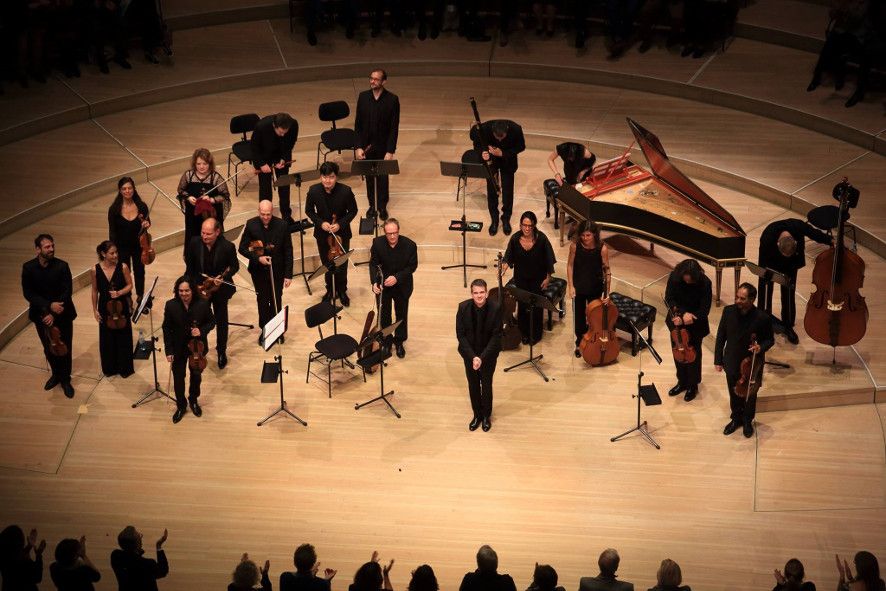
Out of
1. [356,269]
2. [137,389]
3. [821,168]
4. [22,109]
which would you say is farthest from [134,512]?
[821,168]

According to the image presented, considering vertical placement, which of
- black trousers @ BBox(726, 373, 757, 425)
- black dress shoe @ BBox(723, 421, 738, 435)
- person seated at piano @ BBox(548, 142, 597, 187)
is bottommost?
black dress shoe @ BBox(723, 421, 738, 435)

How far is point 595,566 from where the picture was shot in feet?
27.7

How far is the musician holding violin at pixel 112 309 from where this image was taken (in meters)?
9.56

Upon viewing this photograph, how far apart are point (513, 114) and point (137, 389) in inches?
219

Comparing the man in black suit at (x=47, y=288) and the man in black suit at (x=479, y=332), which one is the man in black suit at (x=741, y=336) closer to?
the man in black suit at (x=479, y=332)

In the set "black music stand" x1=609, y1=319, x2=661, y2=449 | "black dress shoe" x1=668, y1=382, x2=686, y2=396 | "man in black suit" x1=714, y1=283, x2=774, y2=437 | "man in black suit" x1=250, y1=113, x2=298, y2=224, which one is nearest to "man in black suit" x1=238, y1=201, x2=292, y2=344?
"man in black suit" x1=250, y1=113, x2=298, y2=224

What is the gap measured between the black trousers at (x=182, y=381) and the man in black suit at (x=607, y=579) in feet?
12.1

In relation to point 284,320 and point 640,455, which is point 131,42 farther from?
point 640,455

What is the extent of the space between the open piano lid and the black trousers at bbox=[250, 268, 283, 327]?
3.17 meters

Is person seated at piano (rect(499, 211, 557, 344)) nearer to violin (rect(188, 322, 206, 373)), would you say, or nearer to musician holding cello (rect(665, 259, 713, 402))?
musician holding cello (rect(665, 259, 713, 402))

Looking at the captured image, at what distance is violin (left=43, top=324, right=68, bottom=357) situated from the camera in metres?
9.55

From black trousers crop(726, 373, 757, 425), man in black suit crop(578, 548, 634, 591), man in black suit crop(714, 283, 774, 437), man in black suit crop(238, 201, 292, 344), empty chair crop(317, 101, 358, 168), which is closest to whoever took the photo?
man in black suit crop(578, 548, 634, 591)

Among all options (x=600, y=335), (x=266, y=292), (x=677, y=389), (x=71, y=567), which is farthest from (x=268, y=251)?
(x=71, y=567)

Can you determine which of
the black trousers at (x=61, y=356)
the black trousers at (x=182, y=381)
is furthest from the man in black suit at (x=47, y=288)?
the black trousers at (x=182, y=381)
